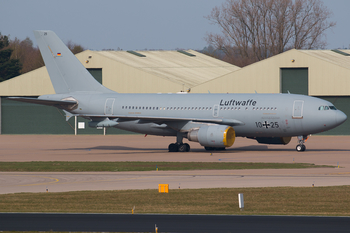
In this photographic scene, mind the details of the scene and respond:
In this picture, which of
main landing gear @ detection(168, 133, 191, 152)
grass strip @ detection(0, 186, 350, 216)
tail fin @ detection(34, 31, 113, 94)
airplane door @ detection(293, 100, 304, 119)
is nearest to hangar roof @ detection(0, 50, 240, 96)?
tail fin @ detection(34, 31, 113, 94)

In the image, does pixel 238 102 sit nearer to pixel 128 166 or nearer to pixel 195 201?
pixel 128 166

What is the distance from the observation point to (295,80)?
64.5m

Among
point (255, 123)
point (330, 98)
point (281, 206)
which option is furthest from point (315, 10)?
point (281, 206)

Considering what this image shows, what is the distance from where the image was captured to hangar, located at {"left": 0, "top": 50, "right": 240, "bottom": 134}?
70625mm

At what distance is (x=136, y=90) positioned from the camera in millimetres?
70812

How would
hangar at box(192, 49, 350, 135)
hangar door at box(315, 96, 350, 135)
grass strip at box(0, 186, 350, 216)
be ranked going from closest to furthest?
1. grass strip at box(0, 186, 350, 216)
2. hangar at box(192, 49, 350, 135)
3. hangar door at box(315, 96, 350, 135)

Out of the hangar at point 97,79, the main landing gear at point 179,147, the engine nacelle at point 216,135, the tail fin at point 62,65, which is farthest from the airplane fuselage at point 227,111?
the hangar at point 97,79

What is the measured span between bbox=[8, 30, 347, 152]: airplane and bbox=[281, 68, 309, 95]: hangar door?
2087 cm

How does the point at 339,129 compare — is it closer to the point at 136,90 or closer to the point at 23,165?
the point at 136,90

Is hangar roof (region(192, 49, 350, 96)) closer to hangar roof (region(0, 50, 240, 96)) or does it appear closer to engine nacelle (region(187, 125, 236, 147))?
hangar roof (region(0, 50, 240, 96))

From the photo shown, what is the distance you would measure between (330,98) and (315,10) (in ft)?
161

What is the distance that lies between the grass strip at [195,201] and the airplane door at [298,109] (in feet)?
62.3

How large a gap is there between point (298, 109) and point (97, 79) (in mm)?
36585

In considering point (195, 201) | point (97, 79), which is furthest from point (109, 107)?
point (195, 201)
